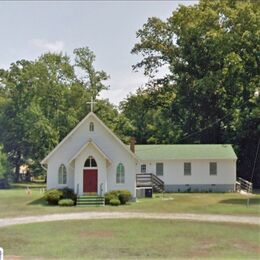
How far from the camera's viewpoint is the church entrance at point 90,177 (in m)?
34.6

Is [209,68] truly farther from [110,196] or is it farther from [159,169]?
[110,196]

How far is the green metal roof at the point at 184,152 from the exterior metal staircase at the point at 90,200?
1202 cm

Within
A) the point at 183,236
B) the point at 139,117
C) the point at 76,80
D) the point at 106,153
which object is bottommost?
the point at 183,236

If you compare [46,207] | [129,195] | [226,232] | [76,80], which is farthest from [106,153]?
[76,80]

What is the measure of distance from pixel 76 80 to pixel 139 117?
30.4ft

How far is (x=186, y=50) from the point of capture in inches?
1981

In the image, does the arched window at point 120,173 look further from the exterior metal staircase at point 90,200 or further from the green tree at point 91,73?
the green tree at point 91,73

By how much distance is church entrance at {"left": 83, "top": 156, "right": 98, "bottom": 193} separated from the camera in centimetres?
3462

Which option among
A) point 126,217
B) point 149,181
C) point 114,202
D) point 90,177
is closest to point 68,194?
point 90,177

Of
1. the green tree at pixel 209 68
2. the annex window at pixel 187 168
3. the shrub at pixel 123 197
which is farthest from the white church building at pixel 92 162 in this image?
the green tree at pixel 209 68

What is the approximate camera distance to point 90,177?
3472 cm

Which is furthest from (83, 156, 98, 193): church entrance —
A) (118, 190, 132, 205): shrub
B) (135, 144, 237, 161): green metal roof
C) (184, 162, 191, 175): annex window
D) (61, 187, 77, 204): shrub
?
(184, 162, 191, 175): annex window

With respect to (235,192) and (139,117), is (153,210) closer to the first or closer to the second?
(235,192)

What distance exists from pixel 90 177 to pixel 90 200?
282cm
